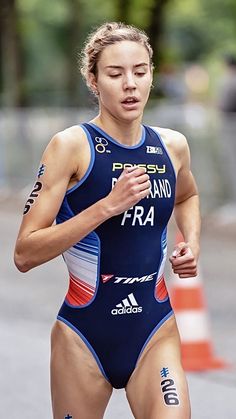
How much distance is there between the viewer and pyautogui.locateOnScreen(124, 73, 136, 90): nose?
5.01 metres

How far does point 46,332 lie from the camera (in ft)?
35.0

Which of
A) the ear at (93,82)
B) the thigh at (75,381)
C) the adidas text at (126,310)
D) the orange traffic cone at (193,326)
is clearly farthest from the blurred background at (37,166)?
the thigh at (75,381)

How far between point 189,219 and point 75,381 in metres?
0.89

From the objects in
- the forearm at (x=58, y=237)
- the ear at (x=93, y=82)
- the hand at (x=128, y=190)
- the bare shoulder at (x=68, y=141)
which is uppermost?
the ear at (x=93, y=82)

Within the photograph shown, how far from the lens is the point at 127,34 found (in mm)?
5121

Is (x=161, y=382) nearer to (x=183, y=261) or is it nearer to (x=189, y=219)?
(x=183, y=261)

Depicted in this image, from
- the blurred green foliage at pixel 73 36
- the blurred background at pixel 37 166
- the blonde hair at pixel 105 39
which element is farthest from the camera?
the blurred green foliage at pixel 73 36

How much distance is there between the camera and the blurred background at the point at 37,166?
8812 millimetres

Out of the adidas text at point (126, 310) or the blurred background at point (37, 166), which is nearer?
the adidas text at point (126, 310)

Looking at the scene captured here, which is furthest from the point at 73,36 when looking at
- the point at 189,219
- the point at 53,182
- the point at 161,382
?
the point at 161,382

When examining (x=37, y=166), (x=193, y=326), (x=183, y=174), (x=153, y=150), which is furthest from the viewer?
(x=37, y=166)

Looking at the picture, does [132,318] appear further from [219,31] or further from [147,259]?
[219,31]

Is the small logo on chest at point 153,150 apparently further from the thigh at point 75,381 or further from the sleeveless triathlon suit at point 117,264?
the thigh at point 75,381

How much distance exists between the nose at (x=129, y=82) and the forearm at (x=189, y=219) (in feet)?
2.44
